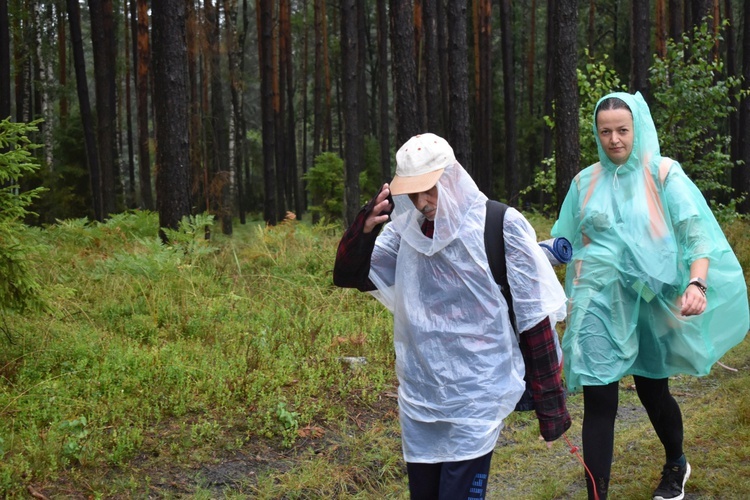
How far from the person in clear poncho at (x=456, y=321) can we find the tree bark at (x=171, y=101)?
8.50 m

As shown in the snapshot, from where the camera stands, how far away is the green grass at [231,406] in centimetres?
507

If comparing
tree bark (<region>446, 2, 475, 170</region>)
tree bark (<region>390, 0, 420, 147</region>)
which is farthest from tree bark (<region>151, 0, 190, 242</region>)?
tree bark (<region>446, 2, 475, 170</region>)

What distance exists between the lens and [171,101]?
36.5 ft

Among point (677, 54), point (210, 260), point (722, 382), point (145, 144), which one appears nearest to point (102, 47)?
point (145, 144)

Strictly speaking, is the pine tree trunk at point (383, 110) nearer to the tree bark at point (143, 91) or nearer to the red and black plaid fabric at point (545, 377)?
the tree bark at point (143, 91)

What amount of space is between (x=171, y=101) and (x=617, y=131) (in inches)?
323

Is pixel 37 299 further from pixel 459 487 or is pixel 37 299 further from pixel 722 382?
pixel 722 382

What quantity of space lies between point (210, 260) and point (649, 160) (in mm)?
7004

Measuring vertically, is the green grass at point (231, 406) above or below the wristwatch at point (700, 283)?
below

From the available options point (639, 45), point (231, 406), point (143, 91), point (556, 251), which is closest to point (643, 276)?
point (556, 251)

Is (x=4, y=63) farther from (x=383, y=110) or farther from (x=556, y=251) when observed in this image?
(x=556, y=251)

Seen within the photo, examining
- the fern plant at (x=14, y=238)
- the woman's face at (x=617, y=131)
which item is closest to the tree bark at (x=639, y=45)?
the woman's face at (x=617, y=131)

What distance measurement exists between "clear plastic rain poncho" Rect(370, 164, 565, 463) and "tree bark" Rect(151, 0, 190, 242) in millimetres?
8578

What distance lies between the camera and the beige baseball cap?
10.0 ft
